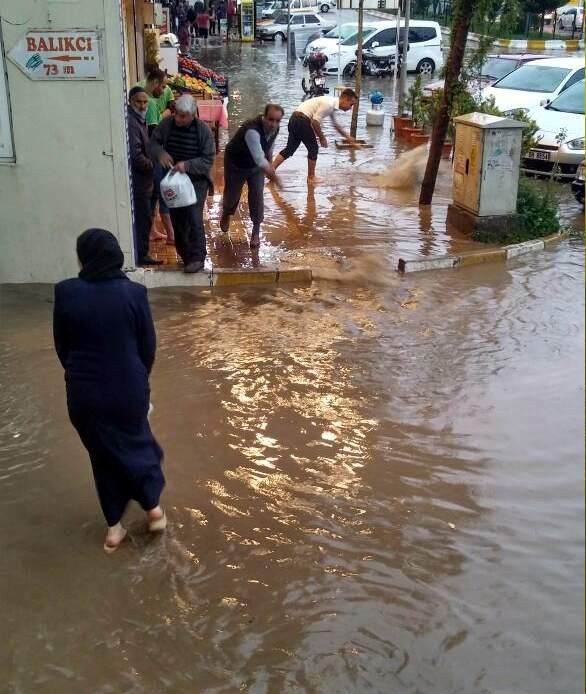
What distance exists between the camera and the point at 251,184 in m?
8.78

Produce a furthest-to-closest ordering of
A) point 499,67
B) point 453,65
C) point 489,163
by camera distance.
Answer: point 499,67 → point 453,65 → point 489,163

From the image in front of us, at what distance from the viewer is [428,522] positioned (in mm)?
4383

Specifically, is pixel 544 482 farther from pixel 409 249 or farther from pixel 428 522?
pixel 409 249

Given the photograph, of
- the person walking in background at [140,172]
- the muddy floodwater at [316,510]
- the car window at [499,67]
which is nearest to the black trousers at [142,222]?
the person walking in background at [140,172]

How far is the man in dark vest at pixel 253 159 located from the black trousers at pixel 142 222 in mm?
1120

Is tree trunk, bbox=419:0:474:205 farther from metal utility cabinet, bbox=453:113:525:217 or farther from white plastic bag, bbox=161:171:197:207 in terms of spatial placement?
white plastic bag, bbox=161:171:197:207

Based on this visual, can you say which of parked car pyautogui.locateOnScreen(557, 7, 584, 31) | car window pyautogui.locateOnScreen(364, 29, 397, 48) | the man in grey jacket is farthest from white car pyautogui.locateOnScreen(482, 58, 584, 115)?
parked car pyautogui.locateOnScreen(557, 7, 584, 31)

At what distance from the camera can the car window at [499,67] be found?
66.8ft

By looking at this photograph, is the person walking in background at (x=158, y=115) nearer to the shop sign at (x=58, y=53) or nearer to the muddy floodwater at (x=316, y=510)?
the shop sign at (x=58, y=53)

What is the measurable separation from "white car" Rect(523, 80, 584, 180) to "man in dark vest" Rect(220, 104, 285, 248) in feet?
20.2

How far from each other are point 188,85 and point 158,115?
507 centimetres

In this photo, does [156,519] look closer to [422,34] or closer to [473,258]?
[473,258]

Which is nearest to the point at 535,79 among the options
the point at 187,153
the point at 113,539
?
the point at 187,153

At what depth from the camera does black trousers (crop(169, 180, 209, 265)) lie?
7875 millimetres
